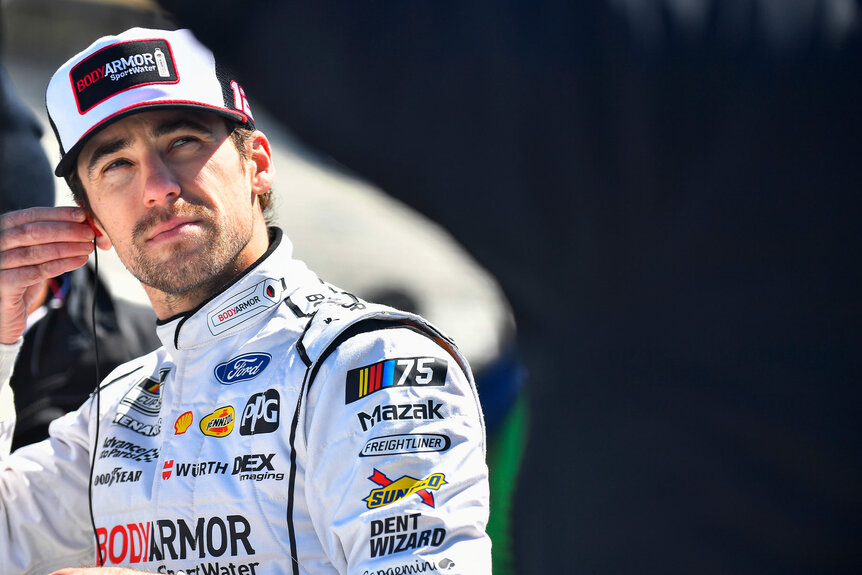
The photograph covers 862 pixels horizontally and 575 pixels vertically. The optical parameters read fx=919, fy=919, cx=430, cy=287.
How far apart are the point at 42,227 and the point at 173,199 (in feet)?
0.86

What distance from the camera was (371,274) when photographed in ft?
13.0

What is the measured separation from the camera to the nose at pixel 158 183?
1.65m

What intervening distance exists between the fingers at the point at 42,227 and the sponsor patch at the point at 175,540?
0.54m

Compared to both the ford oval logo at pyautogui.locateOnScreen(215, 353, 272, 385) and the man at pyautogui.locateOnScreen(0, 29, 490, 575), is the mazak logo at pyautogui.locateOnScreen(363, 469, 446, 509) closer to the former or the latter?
the man at pyautogui.locateOnScreen(0, 29, 490, 575)

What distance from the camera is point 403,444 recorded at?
4.22 feet

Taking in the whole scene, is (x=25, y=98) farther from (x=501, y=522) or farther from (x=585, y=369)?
(x=585, y=369)

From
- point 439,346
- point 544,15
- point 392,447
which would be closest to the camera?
point 544,15

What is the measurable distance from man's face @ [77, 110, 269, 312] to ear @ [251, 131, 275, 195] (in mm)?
81

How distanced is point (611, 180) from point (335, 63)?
15 centimetres

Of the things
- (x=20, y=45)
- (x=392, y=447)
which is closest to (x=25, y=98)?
(x=20, y=45)

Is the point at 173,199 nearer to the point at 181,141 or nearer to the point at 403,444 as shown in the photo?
the point at 181,141

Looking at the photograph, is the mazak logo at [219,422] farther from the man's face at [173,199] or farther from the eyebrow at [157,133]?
the eyebrow at [157,133]

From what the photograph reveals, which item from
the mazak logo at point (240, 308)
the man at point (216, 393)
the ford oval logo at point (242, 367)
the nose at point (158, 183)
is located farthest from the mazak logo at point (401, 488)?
the nose at point (158, 183)

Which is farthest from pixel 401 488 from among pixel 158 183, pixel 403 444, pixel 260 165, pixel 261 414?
pixel 260 165
